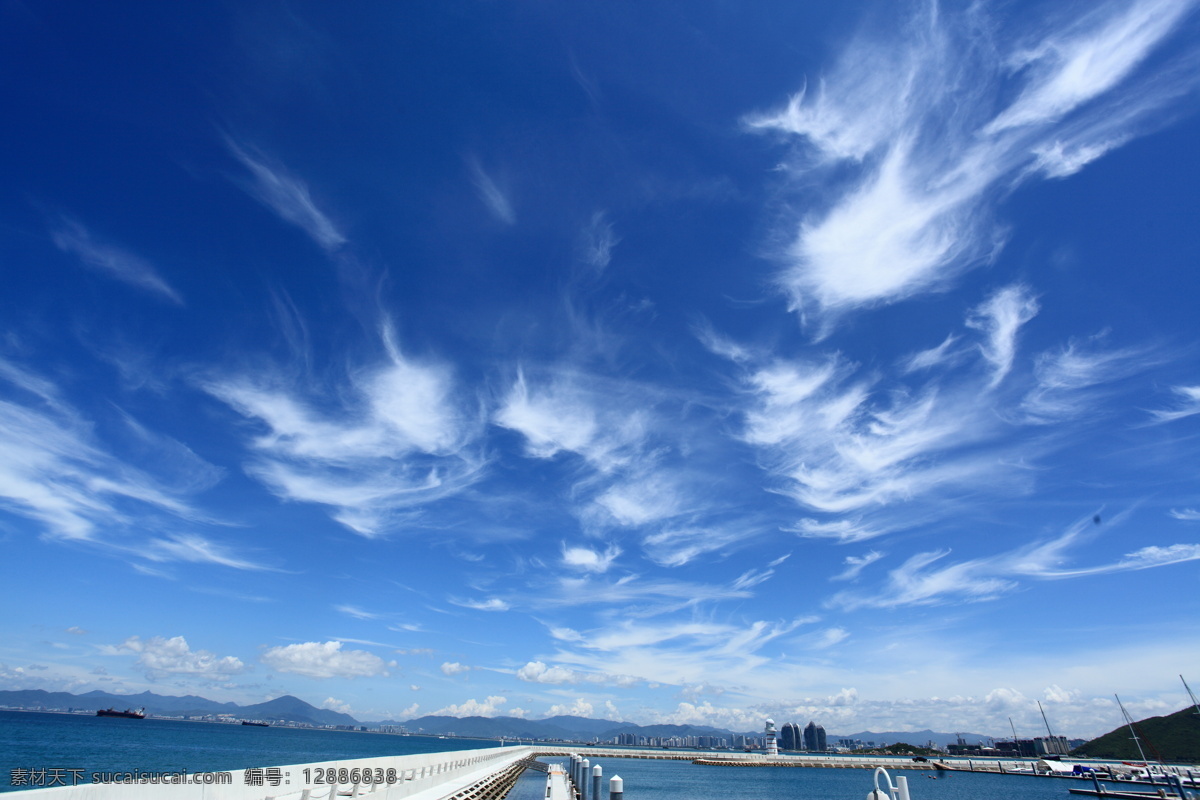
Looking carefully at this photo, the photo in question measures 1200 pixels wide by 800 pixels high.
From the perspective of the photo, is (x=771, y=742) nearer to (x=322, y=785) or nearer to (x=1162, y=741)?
(x=1162, y=741)

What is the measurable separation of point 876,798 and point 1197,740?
587ft

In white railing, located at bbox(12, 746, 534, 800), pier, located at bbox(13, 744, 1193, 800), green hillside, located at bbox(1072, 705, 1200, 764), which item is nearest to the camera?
white railing, located at bbox(12, 746, 534, 800)

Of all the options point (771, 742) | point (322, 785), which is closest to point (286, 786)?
point (322, 785)

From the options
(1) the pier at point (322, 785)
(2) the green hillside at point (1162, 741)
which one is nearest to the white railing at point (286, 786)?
(1) the pier at point (322, 785)

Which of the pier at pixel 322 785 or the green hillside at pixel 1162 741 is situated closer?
the pier at pixel 322 785

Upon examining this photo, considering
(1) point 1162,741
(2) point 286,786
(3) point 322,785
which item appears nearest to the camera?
(2) point 286,786

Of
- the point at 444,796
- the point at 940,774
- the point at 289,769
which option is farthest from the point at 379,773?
the point at 940,774

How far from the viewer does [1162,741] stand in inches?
4993

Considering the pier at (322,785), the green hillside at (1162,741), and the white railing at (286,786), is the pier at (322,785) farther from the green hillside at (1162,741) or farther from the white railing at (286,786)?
the green hillside at (1162,741)

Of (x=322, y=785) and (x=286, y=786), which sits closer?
(x=286, y=786)

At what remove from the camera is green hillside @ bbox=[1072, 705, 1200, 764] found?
385 feet

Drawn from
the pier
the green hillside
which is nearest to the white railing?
the pier

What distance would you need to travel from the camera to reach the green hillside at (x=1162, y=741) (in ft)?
385

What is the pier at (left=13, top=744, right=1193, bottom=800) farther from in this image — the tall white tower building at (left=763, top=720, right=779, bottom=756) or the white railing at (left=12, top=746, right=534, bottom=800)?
the tall white tower building at (left=763, top=720, right=779, bottom=756)
